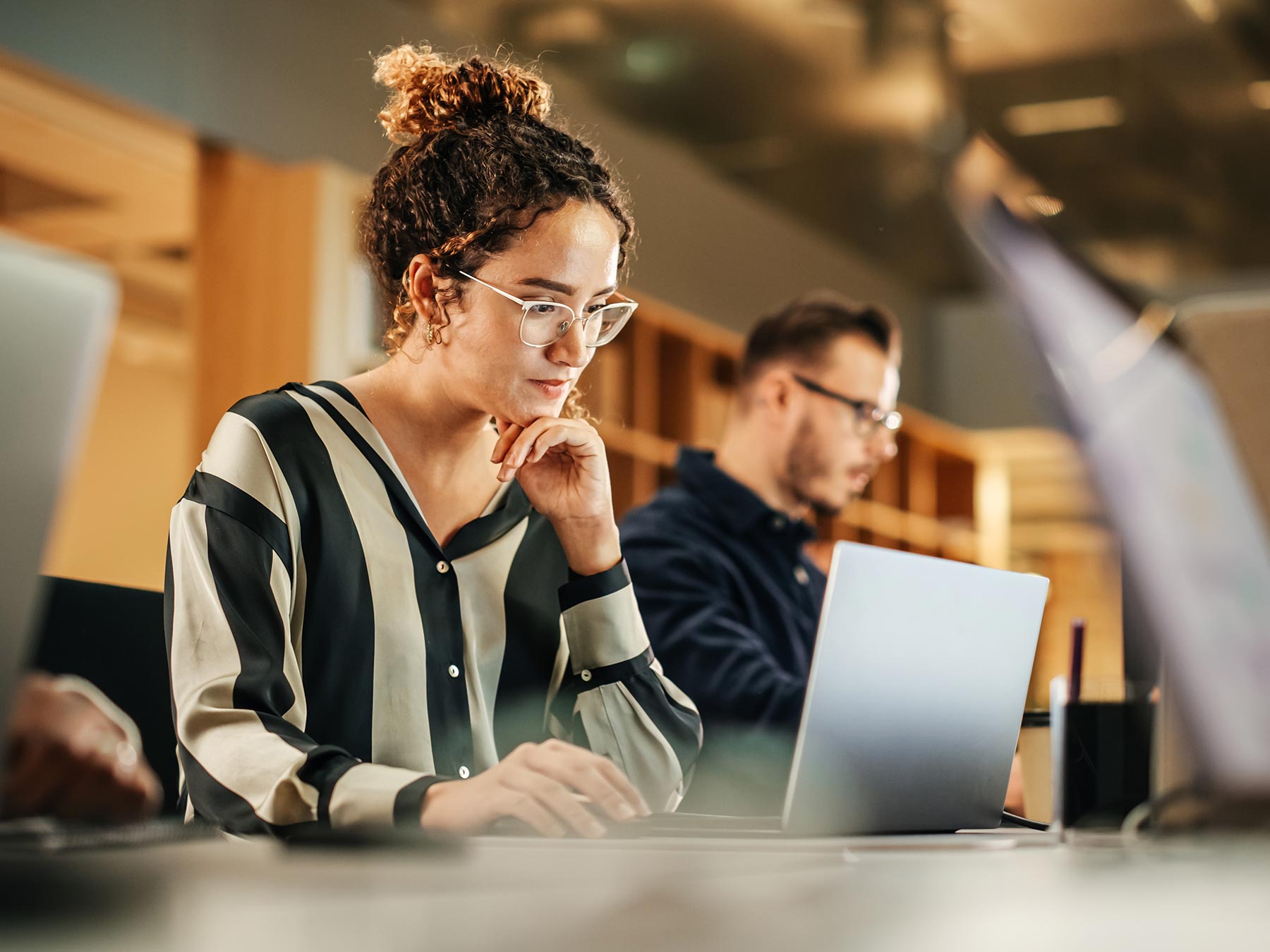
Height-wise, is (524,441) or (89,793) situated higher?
(524,441)

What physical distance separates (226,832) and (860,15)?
418cm

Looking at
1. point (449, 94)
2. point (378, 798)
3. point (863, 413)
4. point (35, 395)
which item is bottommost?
point (378, 798)

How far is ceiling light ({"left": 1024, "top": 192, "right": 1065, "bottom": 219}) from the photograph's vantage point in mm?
795

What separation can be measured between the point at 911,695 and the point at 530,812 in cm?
31

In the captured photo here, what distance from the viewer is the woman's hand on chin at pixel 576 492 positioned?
1349mm

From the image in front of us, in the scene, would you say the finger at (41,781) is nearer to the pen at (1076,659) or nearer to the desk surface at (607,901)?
the desk surface at (607,901)

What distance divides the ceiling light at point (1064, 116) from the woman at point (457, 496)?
4400mm

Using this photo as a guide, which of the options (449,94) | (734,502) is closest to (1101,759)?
(449,94)

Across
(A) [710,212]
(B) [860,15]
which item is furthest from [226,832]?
(A) [710,212]

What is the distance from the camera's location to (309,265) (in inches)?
144

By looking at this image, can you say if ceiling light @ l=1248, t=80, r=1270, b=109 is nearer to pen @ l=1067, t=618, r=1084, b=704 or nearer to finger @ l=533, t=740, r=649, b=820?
pen @ l=1067, t=618, r=1084, b=704

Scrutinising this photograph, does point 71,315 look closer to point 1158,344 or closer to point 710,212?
point 1158,344

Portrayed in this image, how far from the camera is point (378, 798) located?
3.08 feet

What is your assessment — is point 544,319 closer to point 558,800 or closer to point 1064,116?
point 558,800
